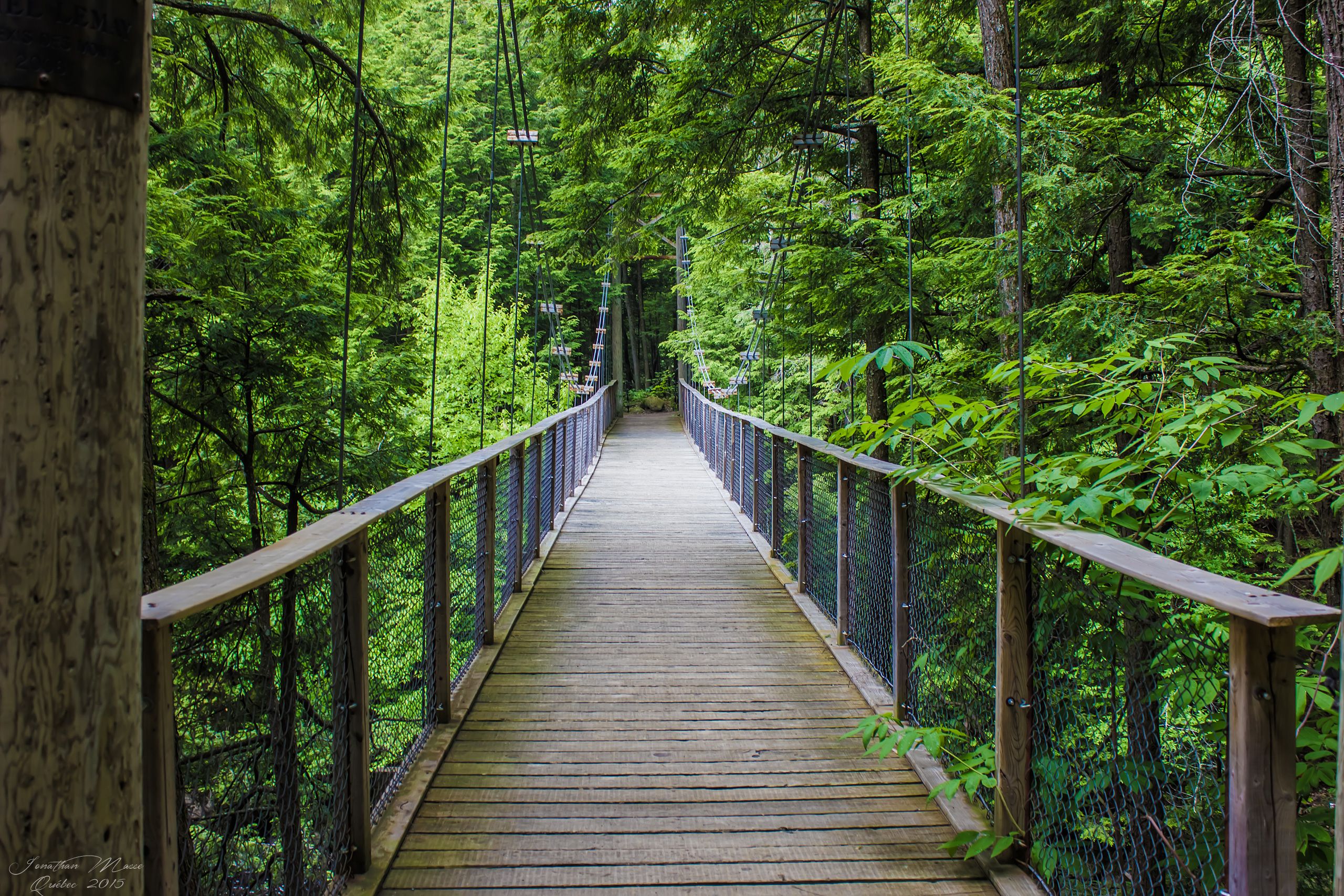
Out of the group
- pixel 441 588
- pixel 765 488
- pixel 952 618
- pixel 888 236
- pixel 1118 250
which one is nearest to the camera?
pixel 952 618

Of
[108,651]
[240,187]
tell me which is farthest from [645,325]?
[108,651]

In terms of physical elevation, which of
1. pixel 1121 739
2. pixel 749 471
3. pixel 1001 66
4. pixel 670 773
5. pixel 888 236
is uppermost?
pixel 1001 66

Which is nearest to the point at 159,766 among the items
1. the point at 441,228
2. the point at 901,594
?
the point at 901,594

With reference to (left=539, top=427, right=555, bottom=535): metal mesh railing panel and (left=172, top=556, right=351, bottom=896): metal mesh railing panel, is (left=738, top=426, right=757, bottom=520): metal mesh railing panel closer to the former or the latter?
(left=539, top=427, right=555, bottom=535): metal mesh railing panel

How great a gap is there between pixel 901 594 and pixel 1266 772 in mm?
1609

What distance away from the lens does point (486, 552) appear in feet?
11.5

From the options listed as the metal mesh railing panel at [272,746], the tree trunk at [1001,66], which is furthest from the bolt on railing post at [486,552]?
the tree trunk at [1001,66]

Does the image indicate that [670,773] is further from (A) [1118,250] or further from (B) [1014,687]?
(A) [1118,250]

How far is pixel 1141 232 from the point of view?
5.20 metres

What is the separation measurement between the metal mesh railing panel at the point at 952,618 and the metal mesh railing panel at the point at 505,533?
187cm

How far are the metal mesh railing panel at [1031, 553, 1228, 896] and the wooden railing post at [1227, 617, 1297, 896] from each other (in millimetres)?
137

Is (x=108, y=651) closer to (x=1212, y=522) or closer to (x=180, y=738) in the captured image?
(x=180, y=738)

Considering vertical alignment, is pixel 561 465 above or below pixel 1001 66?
below

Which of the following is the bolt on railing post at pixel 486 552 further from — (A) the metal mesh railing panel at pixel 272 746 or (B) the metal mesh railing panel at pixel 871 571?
(B) the metal mesh railing panel at pixel 871 571
